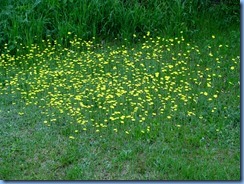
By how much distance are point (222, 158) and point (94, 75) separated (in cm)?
230

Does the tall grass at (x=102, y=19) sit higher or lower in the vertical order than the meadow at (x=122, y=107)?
higher

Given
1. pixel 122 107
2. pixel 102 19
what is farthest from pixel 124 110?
pixel 102 19

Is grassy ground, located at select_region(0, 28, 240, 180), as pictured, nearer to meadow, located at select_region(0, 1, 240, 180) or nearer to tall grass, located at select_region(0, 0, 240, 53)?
meadow, located at select_region(0, 1, 240, 180)

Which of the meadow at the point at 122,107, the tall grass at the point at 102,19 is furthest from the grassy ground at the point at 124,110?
the tall grass at the point at 102,19

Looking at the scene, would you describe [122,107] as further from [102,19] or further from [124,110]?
[102,19]

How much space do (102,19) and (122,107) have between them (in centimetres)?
243

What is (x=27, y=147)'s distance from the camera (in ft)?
17.4

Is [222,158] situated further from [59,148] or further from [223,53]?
[223,53]

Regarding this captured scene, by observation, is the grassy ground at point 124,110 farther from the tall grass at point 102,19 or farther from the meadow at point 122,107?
the tall grass at point 102,19

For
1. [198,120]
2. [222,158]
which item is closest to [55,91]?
[198,120]

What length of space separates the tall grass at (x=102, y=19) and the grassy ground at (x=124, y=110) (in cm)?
24

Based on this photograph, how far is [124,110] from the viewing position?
230 inches

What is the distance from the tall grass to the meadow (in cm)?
9

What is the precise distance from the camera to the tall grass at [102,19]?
7789 millimetres
